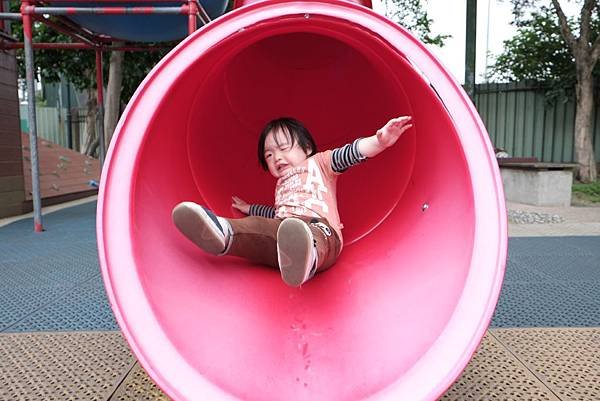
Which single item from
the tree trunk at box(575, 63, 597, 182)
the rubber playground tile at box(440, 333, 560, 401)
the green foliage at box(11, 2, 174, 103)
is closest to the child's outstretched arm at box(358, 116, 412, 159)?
the rubber playground tile at box(440, 333, 560, 401)

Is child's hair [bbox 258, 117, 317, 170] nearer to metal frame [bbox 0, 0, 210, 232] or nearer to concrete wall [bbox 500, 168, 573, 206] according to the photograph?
metal frame [bbox 0, 0, 210, 232]

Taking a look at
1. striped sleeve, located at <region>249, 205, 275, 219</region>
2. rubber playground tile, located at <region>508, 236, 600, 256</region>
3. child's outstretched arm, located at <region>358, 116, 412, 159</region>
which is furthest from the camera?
rubber playground tile, located at <region>508, 236, 600, 256</region>

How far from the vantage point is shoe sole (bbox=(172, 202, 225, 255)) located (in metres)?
1.30

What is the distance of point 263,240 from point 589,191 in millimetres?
6034

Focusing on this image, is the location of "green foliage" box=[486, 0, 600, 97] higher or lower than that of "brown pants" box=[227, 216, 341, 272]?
higher

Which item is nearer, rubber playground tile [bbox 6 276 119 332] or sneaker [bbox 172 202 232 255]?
sneaker [bbox 172 202 232 255]

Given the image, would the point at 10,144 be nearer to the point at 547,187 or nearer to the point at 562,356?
the point at 562,356

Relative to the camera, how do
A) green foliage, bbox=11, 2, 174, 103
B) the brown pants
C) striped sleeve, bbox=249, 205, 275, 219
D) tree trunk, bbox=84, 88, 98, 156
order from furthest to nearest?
1. tree trunk, bbox=84, 88, 98, 156
2. green foliage, bbox=11, 2, 174, 103
3. striped sleeve, bbox=249, 205, 275, 219
4. the brown pants

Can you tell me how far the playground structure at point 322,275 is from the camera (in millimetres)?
947

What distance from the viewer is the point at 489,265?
3.14 feet

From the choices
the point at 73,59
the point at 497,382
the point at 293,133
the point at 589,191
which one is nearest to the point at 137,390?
the point at 497,382

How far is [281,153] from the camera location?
6.20ft

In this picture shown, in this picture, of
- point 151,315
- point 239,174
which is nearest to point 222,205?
point 239,174

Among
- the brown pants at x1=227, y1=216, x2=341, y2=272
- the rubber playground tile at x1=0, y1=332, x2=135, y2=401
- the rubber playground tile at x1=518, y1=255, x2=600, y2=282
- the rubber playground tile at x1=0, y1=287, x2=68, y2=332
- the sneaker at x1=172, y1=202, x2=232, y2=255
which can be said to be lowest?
the rubber playground tile at x1=518, y1=255, x2=600, y2=282
